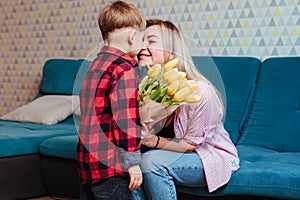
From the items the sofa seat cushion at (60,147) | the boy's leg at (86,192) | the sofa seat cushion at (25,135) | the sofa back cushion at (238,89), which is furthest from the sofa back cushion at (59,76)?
the boy's leg at (86,192)

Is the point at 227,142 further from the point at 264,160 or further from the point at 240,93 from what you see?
the point at 240,93

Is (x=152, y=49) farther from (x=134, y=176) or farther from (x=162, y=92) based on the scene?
(x=134, y=176)

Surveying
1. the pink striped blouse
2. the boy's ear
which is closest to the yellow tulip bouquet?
the boy's ear

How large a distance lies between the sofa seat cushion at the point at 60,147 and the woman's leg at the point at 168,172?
3.02 feet

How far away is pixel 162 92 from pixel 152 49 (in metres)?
0.38

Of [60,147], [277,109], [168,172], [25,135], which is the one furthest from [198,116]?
[25,135]

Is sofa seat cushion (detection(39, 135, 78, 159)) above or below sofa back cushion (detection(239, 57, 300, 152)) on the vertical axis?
below

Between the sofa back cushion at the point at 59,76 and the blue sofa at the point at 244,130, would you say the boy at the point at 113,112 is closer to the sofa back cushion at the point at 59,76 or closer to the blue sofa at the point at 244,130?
the blue sofa at the point at 244,130

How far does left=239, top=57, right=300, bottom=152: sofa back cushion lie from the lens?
292 cm

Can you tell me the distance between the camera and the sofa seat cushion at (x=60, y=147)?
3.15 metres

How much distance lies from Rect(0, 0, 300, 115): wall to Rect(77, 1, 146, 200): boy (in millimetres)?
950

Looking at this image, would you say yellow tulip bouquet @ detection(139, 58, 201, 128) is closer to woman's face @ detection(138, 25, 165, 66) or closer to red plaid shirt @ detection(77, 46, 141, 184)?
red plaid shirt @ detection(77, 46, 141, 184)

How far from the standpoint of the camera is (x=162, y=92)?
77.7 inches

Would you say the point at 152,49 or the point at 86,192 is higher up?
the point at 152,49
